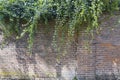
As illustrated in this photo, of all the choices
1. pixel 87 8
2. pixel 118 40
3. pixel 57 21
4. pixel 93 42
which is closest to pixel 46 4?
pixel 57 21

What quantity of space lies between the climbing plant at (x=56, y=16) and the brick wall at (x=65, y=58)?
0.26 metres

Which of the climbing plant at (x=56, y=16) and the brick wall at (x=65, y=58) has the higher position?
the climbing plant at (x=56, y=16)

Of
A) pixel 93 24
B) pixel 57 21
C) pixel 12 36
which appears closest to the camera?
pixel 93 24

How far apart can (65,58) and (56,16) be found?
0.95 meters

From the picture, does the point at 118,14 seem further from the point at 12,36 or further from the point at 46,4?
the point at 12,36

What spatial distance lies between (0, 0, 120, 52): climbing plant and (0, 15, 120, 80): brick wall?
26cm

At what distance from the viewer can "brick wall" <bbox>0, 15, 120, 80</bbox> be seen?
5715 mm

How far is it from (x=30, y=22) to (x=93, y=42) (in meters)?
1.41

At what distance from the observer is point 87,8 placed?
5.27 metres

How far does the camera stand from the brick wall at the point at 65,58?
18.7 ft

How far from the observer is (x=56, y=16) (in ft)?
18.1

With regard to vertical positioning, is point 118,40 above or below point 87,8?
below

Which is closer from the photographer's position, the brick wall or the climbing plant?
the climbing plant

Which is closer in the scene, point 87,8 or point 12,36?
point 87,8
